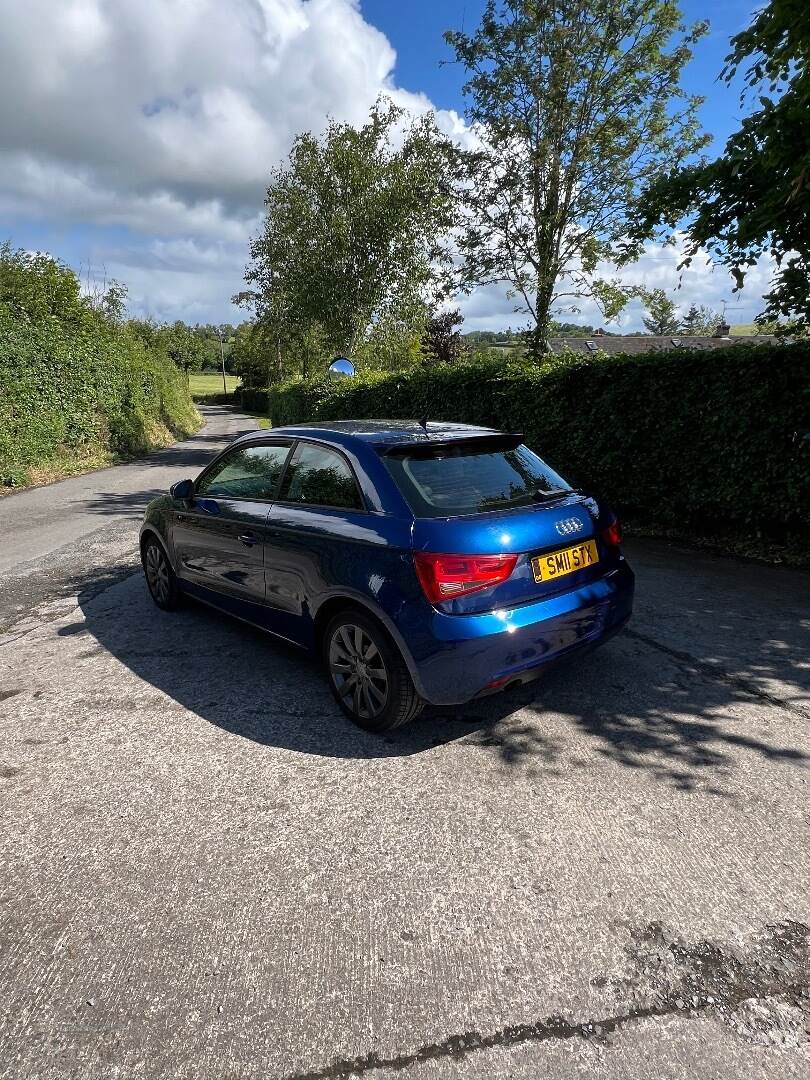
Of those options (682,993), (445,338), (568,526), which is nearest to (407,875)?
(682,993)

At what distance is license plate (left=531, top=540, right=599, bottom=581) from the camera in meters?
3.22

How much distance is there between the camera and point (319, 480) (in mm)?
3822

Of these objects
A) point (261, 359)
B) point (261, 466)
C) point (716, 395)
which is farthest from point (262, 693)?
point (261, 359)

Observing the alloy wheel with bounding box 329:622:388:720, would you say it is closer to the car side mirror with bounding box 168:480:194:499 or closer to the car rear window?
the car rear window

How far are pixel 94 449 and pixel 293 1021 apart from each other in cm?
1889

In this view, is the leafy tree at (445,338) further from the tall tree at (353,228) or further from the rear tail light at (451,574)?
the rear tail light at (451,574)

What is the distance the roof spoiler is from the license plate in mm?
801

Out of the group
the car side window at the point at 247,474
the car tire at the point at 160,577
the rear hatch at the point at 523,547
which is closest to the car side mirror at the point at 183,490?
the car side window at the point at 247,474

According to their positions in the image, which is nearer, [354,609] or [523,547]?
[523,547]

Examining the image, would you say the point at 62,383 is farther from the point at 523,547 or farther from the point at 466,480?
the point at 523,547

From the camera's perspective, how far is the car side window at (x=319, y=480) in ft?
11.7

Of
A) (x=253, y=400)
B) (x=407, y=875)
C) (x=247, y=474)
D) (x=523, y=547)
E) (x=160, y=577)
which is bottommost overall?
(x=253, y=400)

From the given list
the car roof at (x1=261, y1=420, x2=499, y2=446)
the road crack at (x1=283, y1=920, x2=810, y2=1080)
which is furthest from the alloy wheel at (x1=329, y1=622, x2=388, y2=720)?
the road crack at (x1=283, y1=920, x2=810, y2=1080)

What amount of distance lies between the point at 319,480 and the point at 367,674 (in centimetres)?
118
